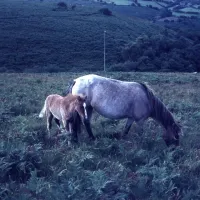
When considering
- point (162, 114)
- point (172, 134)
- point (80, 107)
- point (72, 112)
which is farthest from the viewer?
point (162, 114)

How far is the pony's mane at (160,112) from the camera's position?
8773mm

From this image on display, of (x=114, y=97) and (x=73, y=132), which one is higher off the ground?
(x=114, y=97)

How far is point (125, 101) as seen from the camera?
895cm

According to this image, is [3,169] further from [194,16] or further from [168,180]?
[194,16]

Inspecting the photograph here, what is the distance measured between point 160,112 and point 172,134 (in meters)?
0.64

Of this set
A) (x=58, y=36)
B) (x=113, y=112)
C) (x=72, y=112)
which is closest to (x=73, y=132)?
(x=72, y=112)

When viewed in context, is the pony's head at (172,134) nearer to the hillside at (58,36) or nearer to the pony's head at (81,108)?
the pony's head at (81,108)

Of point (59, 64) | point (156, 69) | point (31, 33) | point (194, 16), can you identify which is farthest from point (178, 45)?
point (194, 16)

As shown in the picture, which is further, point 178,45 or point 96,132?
point 178,45

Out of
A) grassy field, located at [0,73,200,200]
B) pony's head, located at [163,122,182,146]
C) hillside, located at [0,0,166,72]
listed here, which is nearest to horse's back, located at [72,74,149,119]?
grassy field, located at [0,73,200,200]

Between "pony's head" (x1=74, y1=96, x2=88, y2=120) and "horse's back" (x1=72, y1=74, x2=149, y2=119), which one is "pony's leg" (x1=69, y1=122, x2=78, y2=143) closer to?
"pony's head" (x1=74, y1=96, x2=88, y2=120)

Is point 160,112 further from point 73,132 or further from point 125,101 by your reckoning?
point 73,132

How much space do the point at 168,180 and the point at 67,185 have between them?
5.37ft

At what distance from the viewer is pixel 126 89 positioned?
910cm
